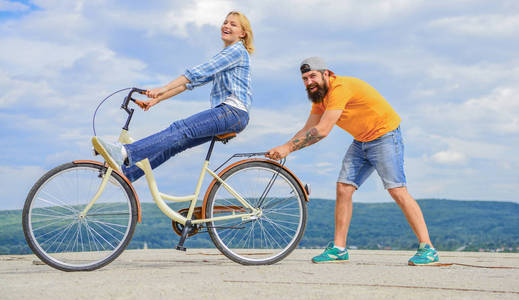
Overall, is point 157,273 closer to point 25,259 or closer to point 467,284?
point 467,284

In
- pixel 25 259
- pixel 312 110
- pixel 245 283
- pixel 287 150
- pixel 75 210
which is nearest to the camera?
pixel 245 283

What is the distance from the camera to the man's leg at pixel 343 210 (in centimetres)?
555

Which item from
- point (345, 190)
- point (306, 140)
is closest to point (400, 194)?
point (345, 190)

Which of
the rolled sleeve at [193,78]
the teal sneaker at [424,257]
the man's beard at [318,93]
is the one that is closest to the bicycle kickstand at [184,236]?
the rolled sleeve at [193,78]

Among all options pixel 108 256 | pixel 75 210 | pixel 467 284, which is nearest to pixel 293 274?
pixel 467 284

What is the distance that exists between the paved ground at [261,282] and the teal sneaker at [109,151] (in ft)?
3.00

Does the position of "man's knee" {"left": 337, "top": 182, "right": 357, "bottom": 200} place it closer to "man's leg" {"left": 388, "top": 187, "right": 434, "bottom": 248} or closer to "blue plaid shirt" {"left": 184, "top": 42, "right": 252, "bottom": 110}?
"man's leg" {"left": 388, "top": 187, "right": 434, "bottom": 248}

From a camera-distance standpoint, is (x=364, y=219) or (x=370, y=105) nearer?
(x=370, y=105)

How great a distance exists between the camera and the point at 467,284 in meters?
4.15

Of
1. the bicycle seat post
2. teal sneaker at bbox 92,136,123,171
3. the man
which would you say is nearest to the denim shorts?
the man

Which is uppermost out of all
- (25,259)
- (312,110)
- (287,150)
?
(312,110)

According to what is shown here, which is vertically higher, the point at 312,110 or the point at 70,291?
the point at 312,110

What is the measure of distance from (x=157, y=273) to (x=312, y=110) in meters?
2.21

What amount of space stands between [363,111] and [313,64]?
26.0 inches
